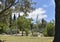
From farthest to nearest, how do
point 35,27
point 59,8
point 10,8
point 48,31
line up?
point 35,27, point 48,31, point 10,8, point 59,8

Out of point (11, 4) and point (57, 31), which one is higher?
point (11, 4)

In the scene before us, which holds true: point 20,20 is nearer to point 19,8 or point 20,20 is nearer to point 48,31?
point 48,31

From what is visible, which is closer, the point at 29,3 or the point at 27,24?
the point at 29,3

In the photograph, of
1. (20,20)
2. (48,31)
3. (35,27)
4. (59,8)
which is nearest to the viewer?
(59,8)

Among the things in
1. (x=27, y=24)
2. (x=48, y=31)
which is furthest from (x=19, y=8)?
(x=27, y=24)

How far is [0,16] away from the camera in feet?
93.8

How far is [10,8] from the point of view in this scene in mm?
29891

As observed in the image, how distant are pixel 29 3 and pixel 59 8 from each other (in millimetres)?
22640

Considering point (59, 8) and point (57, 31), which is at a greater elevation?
point (59, 8)

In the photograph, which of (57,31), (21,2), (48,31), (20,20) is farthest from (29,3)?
(20,20)

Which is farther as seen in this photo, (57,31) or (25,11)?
(25,11)

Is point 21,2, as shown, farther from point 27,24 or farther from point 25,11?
point 27,24

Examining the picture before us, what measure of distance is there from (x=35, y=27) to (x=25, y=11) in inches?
2182

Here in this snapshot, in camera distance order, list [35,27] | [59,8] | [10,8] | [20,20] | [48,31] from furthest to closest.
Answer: [35,27], [20,20], [48,31], [10,8], [59,8]
